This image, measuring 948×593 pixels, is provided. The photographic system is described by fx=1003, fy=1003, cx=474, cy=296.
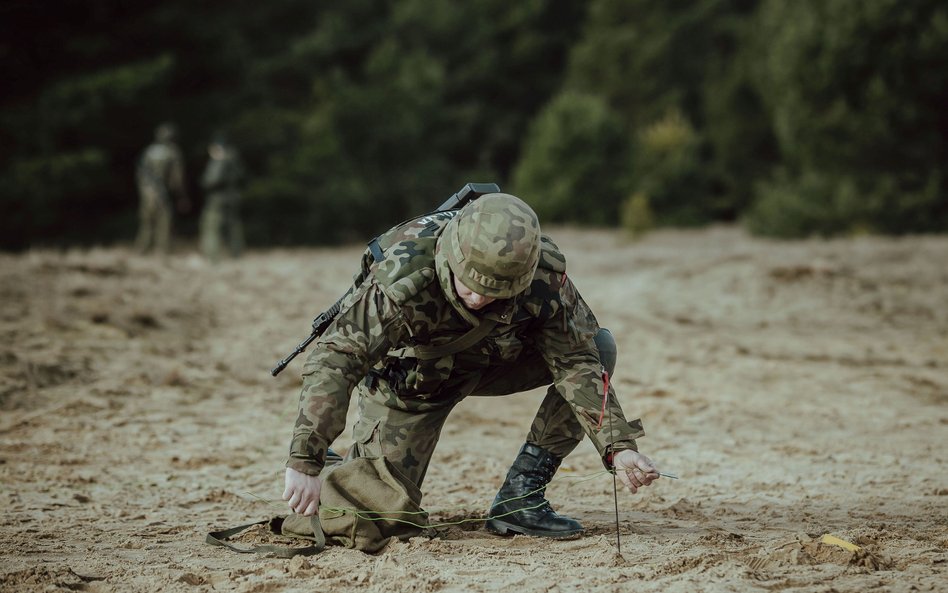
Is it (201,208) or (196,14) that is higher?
(196,14)

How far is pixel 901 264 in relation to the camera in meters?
12.9

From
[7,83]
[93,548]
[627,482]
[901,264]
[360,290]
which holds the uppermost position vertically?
[7,83]

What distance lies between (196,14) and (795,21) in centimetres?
1323

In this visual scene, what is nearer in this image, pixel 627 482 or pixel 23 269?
pixel 627 482

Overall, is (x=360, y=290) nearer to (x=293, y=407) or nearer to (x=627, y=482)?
(x=627, y=482)

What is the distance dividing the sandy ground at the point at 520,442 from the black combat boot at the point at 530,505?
0.10m

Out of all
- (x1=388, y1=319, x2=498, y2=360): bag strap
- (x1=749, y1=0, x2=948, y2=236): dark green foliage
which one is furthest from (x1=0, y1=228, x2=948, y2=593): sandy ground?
(x1=749, y1=0, x2=948, y2=236): dark green foliage

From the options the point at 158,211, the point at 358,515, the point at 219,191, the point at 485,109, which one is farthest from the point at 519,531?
the point at 485,109

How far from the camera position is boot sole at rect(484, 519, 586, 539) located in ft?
13.3

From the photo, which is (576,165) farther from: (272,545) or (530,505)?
(272,545)

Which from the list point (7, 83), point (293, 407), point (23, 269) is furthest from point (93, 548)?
point (7, 83)

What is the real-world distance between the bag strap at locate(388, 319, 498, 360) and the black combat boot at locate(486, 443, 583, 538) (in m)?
0.67

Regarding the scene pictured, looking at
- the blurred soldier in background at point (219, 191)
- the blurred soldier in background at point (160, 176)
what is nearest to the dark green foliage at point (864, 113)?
the blurred soldier in background at point (219, 191)

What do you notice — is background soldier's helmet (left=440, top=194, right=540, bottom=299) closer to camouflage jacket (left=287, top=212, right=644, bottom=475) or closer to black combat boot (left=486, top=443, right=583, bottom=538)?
camouflage jacket (left=287, top=212, right=644, bottom=475)
